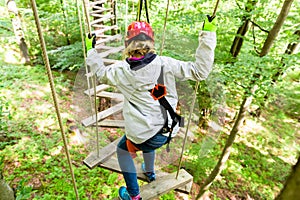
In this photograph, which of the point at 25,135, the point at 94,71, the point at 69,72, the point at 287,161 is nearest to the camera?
the point at 94,71

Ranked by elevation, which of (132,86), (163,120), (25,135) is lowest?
(25,135)

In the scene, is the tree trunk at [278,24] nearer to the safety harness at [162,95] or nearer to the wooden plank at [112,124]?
the safety harness at [162,95]

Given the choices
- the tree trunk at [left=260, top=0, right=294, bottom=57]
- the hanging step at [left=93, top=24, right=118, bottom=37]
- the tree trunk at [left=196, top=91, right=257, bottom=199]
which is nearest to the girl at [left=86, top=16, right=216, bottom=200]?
the tree trunk at [left=260, top=0, right=294, bottom=57]

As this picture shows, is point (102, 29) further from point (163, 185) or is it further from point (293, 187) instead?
point (293, 187)

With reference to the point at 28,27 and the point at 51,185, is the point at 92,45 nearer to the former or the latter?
the point at 51,185

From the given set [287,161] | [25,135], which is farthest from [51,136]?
[287,161]

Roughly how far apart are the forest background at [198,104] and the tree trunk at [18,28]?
0.18ft

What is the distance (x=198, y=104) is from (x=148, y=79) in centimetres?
168

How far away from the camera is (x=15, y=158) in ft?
8.61

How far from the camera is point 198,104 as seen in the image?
2607mm

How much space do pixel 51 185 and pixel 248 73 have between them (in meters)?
2.68

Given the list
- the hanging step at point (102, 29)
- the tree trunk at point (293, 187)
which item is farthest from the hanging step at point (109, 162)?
the hanging step at point (102, 29)

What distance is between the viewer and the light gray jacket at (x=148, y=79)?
106 cm

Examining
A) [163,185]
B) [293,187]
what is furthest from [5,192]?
[293,187]
